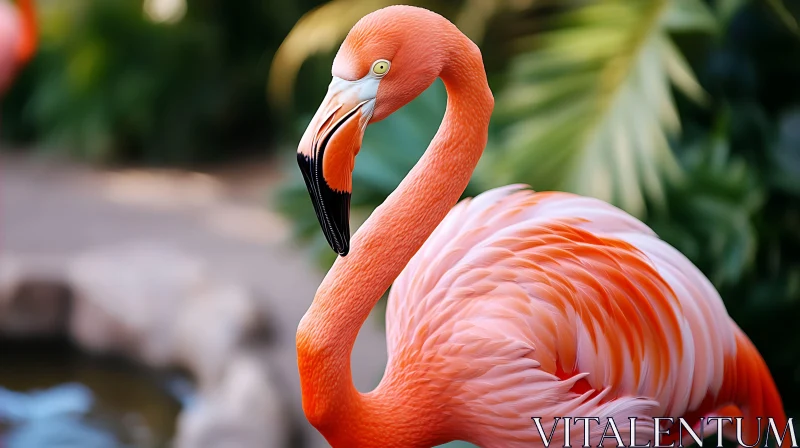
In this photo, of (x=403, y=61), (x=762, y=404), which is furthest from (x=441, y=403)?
(x=762, y=404)

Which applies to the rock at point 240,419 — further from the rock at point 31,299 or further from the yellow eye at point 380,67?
the yellow eye at point 380,67

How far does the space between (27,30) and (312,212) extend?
6.41ft

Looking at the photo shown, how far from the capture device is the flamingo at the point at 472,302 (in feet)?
3.59

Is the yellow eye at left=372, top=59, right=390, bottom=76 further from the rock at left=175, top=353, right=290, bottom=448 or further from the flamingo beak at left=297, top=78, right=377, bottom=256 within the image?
the rock at left=175, top=353, right=290, bottom=448

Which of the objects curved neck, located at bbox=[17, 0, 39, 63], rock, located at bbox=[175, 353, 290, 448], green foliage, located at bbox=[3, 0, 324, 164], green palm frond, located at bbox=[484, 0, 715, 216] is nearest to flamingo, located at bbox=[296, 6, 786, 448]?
green palm frond, located at bbox=[484, 0, 715, 216]

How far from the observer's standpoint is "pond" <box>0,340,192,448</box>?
2846 mm

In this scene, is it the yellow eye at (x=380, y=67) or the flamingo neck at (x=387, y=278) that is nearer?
the yellow eye at (x=380, y=67)

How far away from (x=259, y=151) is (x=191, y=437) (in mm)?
3522

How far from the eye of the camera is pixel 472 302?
130cm

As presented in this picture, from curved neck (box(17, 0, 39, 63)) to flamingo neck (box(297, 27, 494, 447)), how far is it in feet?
10.5

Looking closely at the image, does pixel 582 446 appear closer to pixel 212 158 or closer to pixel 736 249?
pixel 736 249

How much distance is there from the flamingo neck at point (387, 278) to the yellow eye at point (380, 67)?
0.12 metres

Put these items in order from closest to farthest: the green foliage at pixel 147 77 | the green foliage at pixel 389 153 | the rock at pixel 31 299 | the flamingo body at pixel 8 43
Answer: the green foliage at pixel 389 153
the rock at pixel 31 299
the flamingo body at pixel 8 43
the green foliage at pixel 147 77

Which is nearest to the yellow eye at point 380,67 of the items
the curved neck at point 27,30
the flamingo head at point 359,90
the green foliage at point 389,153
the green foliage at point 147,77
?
the flamingo head at point 359,90
